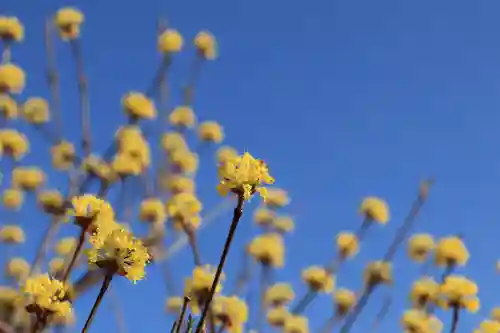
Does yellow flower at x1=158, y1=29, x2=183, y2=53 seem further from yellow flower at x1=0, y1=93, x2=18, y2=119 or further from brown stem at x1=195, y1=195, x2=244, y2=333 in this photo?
brown stem at x1=195, y1=195, x2=244, y2=333

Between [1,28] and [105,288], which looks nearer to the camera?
[105,288]

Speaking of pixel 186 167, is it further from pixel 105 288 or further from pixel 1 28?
pixel 105 288

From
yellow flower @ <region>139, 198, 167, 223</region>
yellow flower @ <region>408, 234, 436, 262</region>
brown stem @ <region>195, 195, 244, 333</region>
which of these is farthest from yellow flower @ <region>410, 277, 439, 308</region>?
brown stem @ <region>195, 195, 244, 333</region>

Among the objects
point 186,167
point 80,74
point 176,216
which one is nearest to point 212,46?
point 186,167

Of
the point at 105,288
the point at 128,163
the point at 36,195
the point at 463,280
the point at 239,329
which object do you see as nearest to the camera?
the point at 105,288

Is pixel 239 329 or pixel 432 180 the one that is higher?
pixel 432 180

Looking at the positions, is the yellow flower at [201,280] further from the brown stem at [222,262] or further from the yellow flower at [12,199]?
the yellow flower at [12,199]
